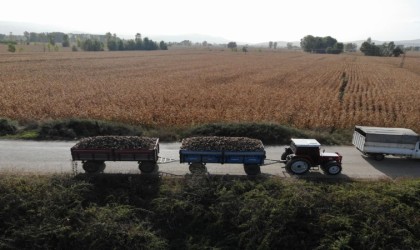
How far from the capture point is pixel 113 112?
27.1 metres

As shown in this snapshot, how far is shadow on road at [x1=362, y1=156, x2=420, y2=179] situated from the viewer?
18.0 meters

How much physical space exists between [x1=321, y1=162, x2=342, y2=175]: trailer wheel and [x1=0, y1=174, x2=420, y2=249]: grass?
145cm

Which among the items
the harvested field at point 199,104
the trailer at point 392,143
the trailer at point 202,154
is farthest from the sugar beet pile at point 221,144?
the harvested field at point 199,104

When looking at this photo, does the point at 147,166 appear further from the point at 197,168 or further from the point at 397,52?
the point at 397,52

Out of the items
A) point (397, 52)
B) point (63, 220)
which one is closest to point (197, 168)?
point (63, 220)

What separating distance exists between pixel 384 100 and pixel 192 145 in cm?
2956

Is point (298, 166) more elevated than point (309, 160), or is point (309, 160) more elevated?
point (309, 160)

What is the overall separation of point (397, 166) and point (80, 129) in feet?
66.3

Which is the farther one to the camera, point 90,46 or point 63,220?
point 90,46

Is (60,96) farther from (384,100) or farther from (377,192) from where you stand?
(384,100)

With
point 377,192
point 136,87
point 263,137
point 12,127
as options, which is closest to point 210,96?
point 136,87

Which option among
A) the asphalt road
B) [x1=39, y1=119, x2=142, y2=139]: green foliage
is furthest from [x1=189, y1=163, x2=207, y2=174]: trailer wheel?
[x1=39, y1=119, x2=142, y2=139]: green foliage

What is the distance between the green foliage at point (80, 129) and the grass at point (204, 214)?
715 centimetres

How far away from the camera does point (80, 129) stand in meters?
23.1
